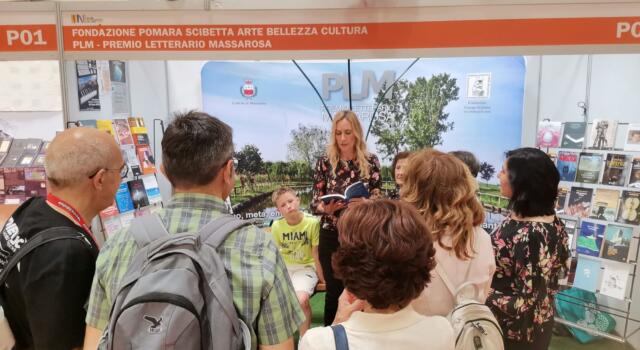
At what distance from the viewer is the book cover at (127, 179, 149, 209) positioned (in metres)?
3.94

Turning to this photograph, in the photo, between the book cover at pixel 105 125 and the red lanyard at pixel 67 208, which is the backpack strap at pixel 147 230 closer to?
the red lanyard at pixel 67 208

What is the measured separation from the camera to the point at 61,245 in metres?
1.28

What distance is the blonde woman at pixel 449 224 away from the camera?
148cm

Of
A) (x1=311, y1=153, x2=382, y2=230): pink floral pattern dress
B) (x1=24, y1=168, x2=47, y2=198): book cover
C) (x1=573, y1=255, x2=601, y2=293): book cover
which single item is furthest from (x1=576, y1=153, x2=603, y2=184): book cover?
(x1=24, y1=168, x2=47, y2=198): book cover

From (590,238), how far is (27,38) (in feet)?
13.3

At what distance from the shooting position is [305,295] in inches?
134

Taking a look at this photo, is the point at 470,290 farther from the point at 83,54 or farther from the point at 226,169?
the point at 83,54

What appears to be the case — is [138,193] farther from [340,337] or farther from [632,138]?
[632,138]

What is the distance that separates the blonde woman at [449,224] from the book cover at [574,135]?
2739 millimetres

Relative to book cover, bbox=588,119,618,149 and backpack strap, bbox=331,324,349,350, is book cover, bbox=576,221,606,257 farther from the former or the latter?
backpack strap, bbox=331,324,349,350

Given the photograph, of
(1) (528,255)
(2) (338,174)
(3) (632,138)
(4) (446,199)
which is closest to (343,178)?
(2) (338,174)

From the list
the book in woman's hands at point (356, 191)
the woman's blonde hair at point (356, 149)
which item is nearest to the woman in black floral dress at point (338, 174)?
the woman's blonde hair at point (356, 149)

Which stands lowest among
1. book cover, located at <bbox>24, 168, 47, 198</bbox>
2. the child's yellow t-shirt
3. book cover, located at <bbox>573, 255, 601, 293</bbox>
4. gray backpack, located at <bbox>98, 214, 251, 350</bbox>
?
book cover, located at <bbox>573, 255, 601, 293</bbox>

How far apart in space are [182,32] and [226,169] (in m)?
1.20
